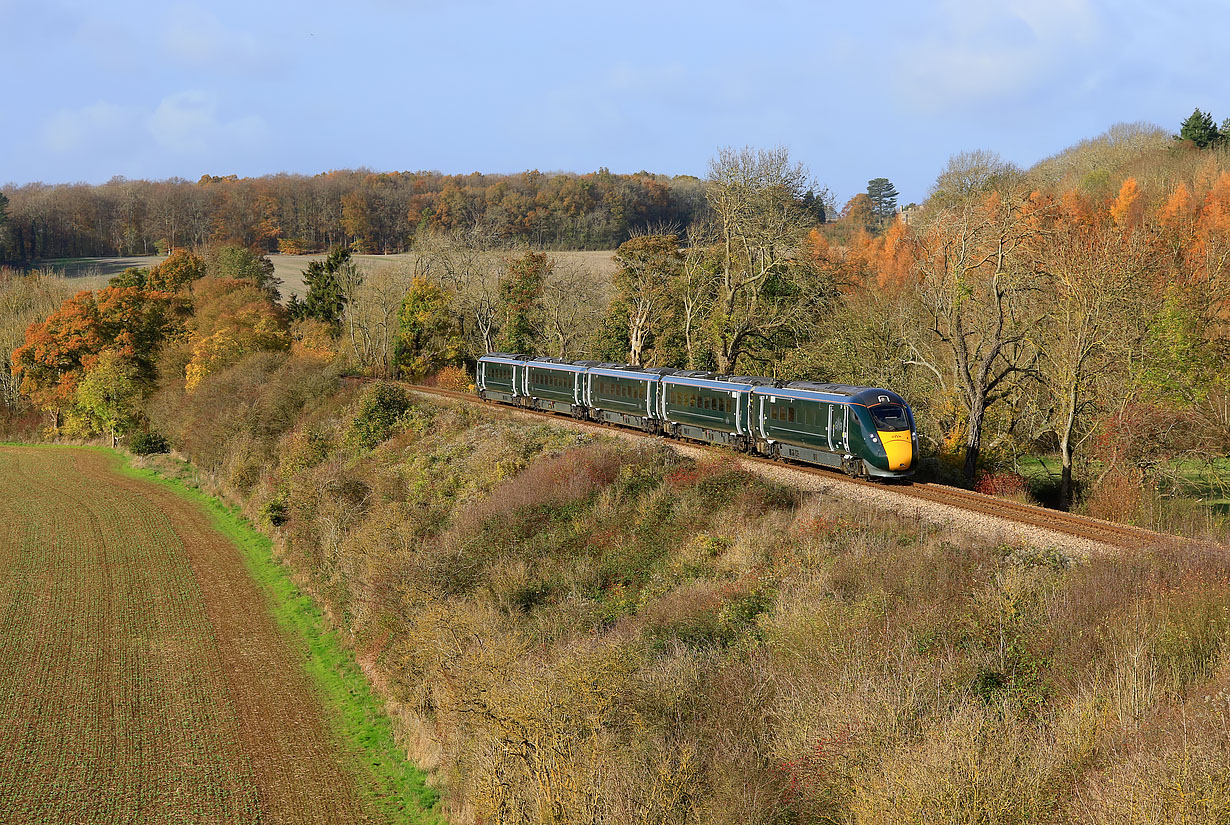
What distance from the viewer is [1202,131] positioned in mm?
Answer: 69688

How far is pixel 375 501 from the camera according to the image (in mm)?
31656

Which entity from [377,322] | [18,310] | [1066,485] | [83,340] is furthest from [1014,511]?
[18,310]

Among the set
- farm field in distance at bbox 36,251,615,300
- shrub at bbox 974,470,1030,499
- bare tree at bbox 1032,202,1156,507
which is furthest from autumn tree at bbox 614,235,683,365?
farm field in distance at bbox 36,251,615,300

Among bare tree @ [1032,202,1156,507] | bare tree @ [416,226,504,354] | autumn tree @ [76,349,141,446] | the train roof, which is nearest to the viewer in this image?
the train roof

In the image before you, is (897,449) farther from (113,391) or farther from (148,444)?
(113,391)

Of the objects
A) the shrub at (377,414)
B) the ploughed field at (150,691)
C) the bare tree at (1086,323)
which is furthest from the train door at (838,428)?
the shrub at (377,414)

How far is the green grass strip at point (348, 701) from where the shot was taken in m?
18.0

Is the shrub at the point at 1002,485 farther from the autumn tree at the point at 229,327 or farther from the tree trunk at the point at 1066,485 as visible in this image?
the autumn tree at the point at 229,327

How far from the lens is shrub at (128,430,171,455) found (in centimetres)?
5459

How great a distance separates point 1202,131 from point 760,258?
5161 centimetres

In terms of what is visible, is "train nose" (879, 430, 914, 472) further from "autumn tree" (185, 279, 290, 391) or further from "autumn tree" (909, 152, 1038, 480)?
"autumn tree" (185, 279, 290, 391)

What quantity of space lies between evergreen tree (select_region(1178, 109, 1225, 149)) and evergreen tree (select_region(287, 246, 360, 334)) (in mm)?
71316

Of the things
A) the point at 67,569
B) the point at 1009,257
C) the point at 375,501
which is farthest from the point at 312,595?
the point at 1009,257

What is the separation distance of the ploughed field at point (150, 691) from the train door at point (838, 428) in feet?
49.2
